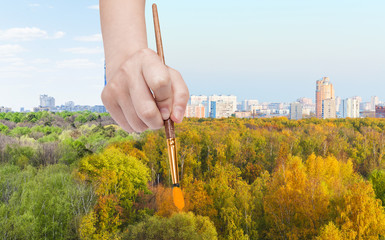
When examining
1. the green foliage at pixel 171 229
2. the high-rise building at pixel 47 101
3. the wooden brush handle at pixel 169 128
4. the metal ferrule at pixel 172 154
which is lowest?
the green foliage at pixel 171 229

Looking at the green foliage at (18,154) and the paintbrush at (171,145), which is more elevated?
the paintbrush at (171,145)

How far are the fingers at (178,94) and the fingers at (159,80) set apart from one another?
0.01 metres

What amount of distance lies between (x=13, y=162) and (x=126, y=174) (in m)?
7.38

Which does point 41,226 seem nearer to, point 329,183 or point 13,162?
point 13,162

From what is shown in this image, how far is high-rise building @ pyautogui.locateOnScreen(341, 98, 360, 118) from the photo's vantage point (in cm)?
6128

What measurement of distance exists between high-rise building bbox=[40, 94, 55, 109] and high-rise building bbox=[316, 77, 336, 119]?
41.0 metres

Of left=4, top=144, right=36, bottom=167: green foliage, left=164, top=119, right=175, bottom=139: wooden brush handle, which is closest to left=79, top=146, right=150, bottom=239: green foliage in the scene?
left=4, top=144, right=36, bottom=167: green foliage

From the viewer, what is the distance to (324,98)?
6303 cm

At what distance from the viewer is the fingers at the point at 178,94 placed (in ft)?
2.62

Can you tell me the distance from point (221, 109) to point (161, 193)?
120ft

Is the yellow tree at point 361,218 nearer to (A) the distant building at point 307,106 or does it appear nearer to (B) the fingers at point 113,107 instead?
(B) the fingers at point 113,107

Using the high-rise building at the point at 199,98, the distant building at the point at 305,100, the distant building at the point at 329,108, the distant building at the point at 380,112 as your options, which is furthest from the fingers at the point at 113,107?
the distant building at the point at 305,100

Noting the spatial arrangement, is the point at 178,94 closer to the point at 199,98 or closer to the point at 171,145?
the point at 171,145

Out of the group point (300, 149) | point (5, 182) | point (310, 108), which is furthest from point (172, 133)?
point (310, 108)
